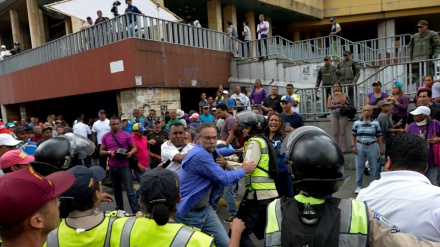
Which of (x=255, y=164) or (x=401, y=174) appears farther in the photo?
(x=255, y=164)

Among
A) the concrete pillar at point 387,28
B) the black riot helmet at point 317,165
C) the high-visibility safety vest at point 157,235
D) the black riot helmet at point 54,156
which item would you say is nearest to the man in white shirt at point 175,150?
the black riot helmet at point 54,156

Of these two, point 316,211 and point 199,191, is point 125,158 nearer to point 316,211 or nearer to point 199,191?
point 199,191

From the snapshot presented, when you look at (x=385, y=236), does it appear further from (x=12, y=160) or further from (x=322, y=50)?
(x=322, y=50)

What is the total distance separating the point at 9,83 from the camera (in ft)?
56.5

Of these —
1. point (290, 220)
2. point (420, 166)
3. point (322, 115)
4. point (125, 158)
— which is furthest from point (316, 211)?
point (322, 115)

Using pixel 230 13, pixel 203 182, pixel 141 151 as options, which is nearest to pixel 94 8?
pixel 141 151

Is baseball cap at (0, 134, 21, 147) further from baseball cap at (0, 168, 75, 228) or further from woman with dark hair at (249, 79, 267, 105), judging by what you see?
woman with dark hair at (249, 79, 267, 105)

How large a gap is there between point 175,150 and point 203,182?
99 centimetres

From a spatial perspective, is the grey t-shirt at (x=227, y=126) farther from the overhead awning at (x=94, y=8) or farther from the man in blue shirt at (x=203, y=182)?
the overhead awning at (x=94, y=8)

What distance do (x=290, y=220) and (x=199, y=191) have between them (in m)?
1.77

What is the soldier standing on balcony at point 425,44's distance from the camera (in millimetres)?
8234

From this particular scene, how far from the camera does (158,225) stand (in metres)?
2.01

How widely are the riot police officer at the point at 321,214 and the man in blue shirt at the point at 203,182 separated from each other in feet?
5.03

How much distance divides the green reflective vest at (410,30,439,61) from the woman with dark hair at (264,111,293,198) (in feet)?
19.8
